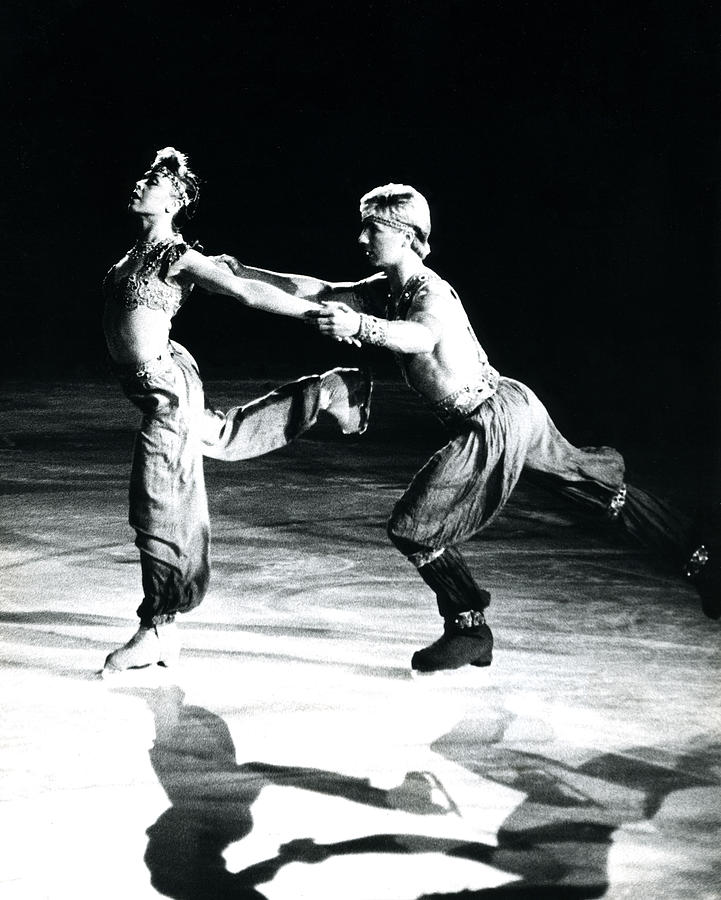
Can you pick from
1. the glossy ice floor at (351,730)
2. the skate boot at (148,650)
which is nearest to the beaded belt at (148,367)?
the skate boot at (148,650)

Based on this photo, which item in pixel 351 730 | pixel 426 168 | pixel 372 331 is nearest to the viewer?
pixel 351 730

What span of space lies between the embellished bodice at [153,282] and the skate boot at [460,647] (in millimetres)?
1023

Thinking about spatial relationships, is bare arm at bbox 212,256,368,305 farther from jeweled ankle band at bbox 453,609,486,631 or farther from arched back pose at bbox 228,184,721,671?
jeweled ankle band at bbox 453,609,486,631

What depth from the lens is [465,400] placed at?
3148 millimetres

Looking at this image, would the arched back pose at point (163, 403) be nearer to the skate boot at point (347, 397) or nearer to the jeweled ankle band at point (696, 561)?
the skate boot at point (347, 397)

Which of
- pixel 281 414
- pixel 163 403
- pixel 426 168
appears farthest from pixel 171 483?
pixel 426 168

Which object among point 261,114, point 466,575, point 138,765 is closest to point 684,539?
point 466,575

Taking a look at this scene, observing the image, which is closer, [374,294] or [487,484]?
[487,484]

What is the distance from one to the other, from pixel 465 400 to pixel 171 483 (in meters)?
0.74

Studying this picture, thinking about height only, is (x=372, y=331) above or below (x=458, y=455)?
above

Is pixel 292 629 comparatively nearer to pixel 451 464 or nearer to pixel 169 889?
pixel 451 464

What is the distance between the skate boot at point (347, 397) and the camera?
11.0 ft

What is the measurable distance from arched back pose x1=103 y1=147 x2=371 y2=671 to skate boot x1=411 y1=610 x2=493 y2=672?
591mm

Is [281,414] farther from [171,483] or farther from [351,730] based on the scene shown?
[351,730]
